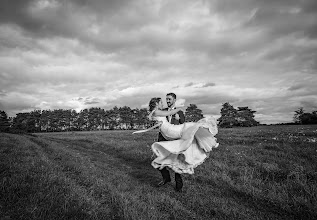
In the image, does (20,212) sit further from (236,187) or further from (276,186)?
(276,186)

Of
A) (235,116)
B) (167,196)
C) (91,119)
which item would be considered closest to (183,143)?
(167,196)

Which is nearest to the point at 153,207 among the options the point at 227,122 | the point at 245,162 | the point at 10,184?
the point at 10,184

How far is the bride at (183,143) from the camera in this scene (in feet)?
19.0

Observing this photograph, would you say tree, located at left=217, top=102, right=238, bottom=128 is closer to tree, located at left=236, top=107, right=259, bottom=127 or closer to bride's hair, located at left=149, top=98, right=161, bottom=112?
tree, located at left=236, top=107, right=259, bottom=127

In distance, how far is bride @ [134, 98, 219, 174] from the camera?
5.79 metres

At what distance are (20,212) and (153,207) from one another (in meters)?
2.93

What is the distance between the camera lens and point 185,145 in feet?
18.6

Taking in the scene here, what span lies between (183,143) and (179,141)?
7.9 inches

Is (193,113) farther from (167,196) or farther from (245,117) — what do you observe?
(167,196)

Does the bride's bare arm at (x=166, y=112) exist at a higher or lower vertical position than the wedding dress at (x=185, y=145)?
higher

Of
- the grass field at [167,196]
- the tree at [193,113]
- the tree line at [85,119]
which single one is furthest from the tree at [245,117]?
the grass field at [167,196]

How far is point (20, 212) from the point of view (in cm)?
356

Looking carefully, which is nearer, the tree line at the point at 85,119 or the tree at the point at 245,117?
the tree at the point at 245,117

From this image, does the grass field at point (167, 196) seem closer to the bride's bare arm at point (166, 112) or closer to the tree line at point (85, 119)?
the bride's bare arm at point (166, 112)
